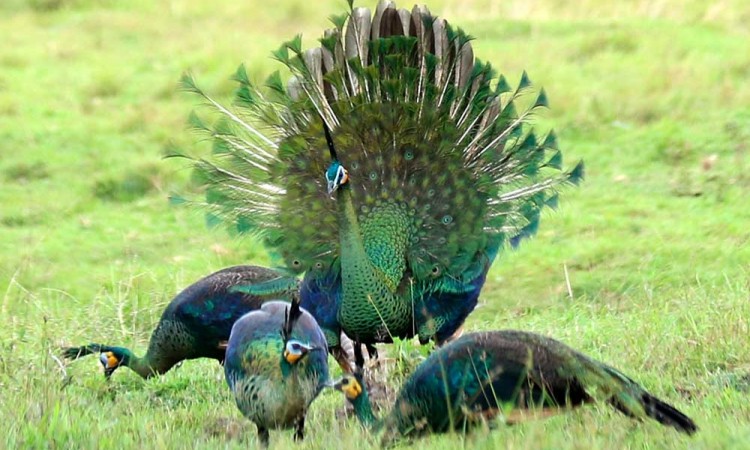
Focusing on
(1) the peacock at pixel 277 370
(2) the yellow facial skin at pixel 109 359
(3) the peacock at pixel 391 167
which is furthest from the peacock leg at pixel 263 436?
(2) the yellow facial skin at pixel 109 359

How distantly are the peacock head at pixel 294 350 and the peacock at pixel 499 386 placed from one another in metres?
0.38

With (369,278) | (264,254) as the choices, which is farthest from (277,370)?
(264,254)

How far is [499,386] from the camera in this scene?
4449 mm

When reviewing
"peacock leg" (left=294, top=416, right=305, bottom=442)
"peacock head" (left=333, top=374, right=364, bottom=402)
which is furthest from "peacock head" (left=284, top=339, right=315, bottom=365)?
"peacock leg" (left=294, top=416, right=305, bottom=442)

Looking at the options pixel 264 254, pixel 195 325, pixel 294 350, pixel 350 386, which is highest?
pixel 294 350

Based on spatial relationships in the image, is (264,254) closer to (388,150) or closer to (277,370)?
(388,150)

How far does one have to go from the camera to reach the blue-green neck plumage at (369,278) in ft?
18.8

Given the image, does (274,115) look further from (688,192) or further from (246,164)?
(688,192)

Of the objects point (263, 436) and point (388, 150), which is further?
point (388, 150)

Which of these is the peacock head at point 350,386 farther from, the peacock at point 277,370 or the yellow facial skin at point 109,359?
the yellow facial skin at point 109,359

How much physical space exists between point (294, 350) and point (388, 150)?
185cm

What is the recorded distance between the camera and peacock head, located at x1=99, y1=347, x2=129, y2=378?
246 inches

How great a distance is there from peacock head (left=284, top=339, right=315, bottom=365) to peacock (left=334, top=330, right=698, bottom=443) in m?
0.38

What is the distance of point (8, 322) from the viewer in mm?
7117
